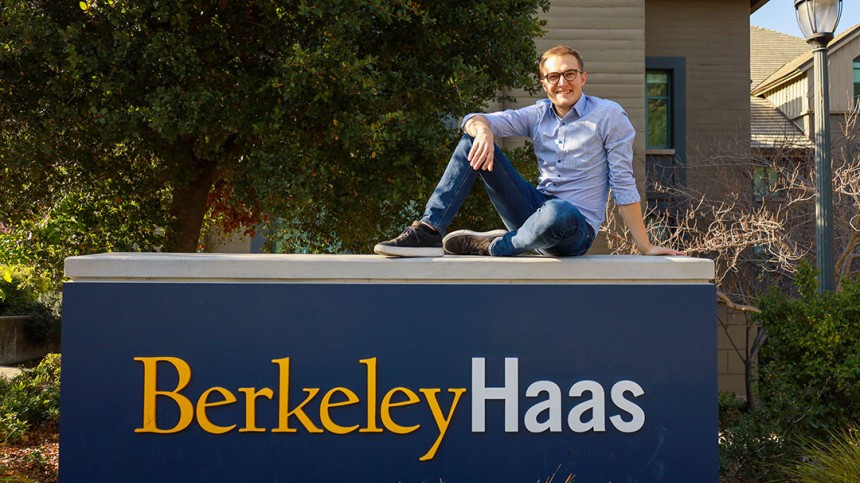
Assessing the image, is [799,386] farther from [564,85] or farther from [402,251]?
[402,251]

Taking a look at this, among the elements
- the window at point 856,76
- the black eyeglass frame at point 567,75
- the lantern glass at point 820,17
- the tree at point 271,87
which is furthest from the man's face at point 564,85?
the window at point 856,76

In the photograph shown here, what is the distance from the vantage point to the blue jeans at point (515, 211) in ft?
12.8

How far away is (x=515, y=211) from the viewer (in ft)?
14.6

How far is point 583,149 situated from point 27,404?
582 centimetres

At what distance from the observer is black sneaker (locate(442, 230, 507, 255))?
4.44 metres

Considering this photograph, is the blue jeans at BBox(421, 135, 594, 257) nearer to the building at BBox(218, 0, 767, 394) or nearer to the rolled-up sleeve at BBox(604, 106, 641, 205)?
the rolled-up sleeve at BBox(604, 106, 641, 205)

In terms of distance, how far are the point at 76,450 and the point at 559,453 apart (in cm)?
221

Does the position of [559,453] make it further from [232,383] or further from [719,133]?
[719,133]

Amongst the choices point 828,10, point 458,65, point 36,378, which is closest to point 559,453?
point 458,65

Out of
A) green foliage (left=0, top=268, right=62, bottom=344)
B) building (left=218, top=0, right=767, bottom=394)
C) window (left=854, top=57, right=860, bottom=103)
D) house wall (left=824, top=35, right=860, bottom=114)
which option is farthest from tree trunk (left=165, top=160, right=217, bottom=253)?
window (left=854, top=57, right=860, bottom=103)

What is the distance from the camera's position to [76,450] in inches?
148

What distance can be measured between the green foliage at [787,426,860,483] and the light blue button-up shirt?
68.0 inches

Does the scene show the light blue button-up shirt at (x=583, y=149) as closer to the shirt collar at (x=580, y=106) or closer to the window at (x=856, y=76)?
the shirt collar at (x=580, y=106)

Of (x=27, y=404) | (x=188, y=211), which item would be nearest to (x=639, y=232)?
(x=188, y=211)
